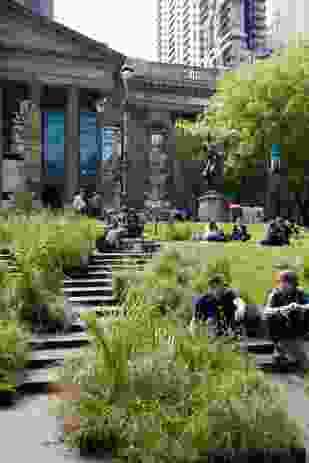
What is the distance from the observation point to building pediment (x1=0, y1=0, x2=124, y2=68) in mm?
37125

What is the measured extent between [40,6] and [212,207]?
82690 millimetres

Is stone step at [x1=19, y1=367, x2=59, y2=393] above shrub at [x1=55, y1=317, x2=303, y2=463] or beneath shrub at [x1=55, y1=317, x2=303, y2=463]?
beneath

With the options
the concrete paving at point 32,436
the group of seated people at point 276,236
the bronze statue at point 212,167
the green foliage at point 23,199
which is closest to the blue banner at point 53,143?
the green foliage at point 23,199

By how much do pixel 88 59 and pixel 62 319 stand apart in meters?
33.6

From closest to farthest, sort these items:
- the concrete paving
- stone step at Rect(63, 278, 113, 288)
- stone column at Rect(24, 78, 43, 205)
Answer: the concrete paving → stone step at Rect(63, 278, 113, 288) → stone column at Rect(24, 78, 43, 205)

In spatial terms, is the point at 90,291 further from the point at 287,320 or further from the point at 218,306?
the point at 287,320

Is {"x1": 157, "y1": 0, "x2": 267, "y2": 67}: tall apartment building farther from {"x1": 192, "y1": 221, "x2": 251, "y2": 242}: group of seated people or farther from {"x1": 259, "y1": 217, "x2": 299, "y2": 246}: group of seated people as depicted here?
{"x1": 259, "y1": 217, "x2": 299, "y2": 246}: group of seated people

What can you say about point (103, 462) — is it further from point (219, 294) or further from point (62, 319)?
point (62, 319)

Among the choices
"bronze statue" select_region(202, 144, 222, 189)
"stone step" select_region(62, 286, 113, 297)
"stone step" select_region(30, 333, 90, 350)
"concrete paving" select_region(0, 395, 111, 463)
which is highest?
"bronze statue" select_region(202, 144, 222, 189)

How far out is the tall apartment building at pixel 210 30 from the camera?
10269 centimetres

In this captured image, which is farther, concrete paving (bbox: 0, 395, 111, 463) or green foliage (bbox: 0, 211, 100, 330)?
green foliage (bbox: 0, 211, 100, 330)

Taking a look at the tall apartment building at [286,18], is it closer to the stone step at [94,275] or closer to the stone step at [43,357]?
the stone step at [94,275]

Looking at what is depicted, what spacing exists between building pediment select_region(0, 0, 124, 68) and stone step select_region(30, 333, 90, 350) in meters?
33.2

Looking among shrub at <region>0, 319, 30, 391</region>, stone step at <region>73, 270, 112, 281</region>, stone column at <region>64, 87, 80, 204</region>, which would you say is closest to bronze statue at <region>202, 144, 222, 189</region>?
stone column at <region>64, 87, 80, 204</region>
